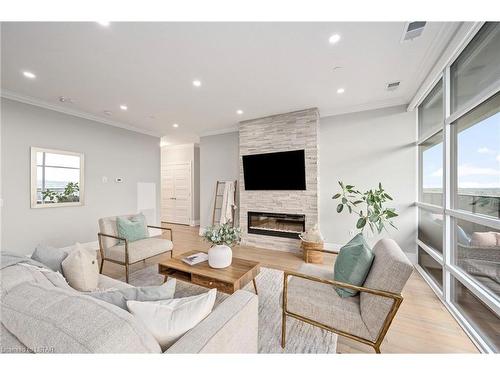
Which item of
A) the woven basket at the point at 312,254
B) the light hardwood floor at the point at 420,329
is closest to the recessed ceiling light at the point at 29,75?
the light hardwood floor at the point at 420,329

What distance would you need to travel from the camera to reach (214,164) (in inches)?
204

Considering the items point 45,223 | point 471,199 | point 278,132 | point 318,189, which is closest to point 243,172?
point 278,132

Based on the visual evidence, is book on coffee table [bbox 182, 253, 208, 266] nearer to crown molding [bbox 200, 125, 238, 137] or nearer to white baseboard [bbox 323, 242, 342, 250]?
white baseboard [bbox 323, 242, 342, 250]

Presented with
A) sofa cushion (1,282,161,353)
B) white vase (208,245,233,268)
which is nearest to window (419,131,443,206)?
white vase (208,245,233,268)

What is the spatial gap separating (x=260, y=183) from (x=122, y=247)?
266cm

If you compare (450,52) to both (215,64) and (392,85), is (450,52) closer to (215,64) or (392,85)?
(392,85)

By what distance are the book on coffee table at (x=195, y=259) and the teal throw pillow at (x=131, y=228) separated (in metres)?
1.12

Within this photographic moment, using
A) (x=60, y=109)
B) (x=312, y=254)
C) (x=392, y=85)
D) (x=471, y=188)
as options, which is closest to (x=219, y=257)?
(x=312, y=254)

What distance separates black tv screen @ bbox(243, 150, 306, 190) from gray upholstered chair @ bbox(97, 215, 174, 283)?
214cm

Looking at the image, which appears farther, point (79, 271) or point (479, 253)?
point (479, 253)

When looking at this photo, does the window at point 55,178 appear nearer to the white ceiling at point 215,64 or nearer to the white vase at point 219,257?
the white ceiling at point 215,64

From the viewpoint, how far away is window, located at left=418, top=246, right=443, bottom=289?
2.44 m

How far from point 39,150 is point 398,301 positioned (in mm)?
5113
